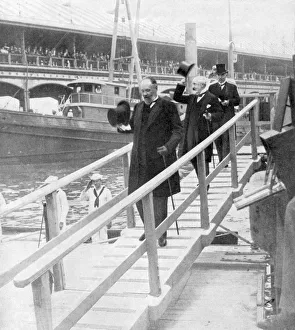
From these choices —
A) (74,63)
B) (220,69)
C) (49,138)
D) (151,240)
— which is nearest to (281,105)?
(151,240)

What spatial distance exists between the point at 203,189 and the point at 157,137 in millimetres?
524

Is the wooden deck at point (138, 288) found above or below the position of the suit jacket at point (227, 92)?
below

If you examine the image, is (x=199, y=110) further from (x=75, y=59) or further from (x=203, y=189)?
(x=75, y=59)

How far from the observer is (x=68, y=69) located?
28156mm

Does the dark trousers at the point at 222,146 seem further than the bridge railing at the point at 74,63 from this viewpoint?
No

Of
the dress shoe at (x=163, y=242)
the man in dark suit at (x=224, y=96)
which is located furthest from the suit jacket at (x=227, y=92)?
the dress shoe at (x=163, y=242)

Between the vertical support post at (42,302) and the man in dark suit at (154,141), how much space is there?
240 centimetres

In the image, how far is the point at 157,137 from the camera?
467cm

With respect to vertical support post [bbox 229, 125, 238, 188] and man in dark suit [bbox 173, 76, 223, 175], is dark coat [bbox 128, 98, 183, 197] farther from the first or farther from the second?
vertical support post [bbox 229, 125, 238, 188]

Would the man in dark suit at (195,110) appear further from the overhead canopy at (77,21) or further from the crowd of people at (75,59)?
the crowd of people at (75,59)

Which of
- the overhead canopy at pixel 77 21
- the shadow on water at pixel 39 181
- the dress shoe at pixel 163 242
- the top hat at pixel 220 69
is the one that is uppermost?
the overhead canopy at pixel 77 21

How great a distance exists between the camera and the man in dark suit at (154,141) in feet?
15.2

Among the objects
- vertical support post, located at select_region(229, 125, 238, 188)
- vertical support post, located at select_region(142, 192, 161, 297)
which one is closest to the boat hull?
vertical support post, located at select_region(229, 125, 238, 188)

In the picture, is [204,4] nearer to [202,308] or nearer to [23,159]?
[202,308]
